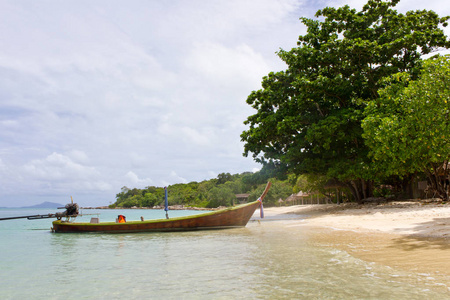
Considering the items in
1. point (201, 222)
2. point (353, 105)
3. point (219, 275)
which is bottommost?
point (219, 275)

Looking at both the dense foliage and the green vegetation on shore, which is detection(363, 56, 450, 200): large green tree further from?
the dense foliage

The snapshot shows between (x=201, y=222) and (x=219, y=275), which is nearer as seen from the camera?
(x=219, y=275)

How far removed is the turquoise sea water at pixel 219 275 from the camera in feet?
18.1

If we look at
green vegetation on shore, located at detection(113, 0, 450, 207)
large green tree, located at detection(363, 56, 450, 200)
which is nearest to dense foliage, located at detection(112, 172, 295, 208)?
green vegetation on shore, located at detection(113, 0, 450, 207)

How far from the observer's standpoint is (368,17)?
2169 centimetres

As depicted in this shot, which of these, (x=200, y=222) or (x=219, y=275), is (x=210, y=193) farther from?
(x=219, y=275)

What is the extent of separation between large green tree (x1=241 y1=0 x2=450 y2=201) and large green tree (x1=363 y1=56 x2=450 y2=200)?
6.75 ft

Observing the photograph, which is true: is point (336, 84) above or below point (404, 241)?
above

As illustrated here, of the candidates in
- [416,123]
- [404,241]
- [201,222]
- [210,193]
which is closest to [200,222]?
[201,222]

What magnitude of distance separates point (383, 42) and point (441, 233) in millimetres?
14778

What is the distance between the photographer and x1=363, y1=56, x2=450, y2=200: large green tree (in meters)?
12.4

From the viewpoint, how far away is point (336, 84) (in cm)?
2016

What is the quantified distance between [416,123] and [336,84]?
21.8 ft

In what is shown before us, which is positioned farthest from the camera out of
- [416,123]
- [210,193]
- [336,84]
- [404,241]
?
[210,193]
